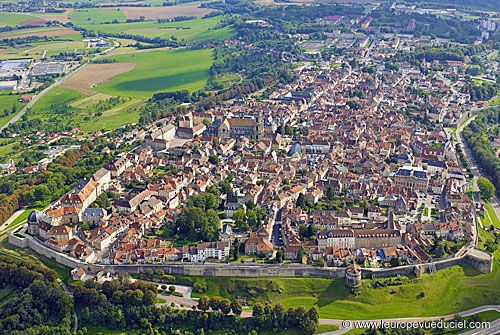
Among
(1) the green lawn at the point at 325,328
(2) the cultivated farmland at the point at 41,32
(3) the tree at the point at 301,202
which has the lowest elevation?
(1) the green lawn at the point at 325,328

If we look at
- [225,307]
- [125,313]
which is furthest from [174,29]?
[225,307]

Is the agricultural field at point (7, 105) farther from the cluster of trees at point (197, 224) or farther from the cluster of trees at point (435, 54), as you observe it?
the cluster of trees at point (435, 54)

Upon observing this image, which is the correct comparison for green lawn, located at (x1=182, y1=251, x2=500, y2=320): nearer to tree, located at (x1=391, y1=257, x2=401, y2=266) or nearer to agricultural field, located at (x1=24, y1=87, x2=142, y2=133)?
tree, located at (x1=391, y1=257, x2=401, y2=266)

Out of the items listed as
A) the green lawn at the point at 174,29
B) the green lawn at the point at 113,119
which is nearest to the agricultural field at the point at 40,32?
the green lawn at the point at 174,29

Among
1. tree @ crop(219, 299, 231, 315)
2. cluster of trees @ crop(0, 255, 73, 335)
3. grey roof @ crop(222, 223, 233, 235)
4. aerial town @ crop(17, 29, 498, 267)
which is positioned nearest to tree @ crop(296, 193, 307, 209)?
aerial town @ crop(17, 29, 498, 267)

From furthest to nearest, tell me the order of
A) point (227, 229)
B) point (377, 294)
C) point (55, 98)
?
point (55, 98)
point (227, 229)
point (377, 294)

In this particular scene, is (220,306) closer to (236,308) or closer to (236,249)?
(236,308)

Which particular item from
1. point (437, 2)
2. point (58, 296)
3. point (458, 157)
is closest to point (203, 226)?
point (58, 296)
